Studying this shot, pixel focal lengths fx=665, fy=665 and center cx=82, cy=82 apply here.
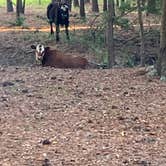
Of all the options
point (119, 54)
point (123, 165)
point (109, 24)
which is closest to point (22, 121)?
point (123, 165)

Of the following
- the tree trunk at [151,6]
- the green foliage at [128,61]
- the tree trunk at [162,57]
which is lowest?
the green foliage at [128,61]

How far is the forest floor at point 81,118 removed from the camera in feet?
26.4

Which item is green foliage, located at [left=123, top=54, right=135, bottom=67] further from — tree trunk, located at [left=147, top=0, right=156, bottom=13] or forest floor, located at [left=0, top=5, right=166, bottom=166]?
forest floor, located at [left=0, top=5, right=166, bottom=166]

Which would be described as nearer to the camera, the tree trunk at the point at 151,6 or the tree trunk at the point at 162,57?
the tree trunk at the point at 162,57

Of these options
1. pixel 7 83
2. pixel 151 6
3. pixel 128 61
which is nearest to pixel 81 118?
pixel 7 83

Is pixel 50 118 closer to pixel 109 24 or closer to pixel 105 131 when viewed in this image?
pixel 105 131

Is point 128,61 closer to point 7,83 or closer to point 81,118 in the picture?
point 7,83

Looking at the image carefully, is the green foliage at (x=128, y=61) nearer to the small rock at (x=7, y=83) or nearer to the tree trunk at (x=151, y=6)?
the tree trunk at (x=151, y=6)

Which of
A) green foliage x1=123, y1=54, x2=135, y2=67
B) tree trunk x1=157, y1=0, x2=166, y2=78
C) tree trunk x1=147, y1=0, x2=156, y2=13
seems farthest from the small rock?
tree trunk x1=147, y1=0, x2=156, y2=13

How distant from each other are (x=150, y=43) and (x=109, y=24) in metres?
5.90

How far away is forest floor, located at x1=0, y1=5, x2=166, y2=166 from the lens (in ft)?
26.4

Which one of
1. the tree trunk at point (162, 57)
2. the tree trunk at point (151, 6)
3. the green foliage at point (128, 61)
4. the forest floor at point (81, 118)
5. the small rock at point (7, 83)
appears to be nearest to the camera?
the forest floor at point (81, 118)

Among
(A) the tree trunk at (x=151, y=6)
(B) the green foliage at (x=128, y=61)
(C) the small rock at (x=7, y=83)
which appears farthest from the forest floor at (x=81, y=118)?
(A) the tree trunk at (x=151, y=6)

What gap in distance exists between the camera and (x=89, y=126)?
31.9 feet
